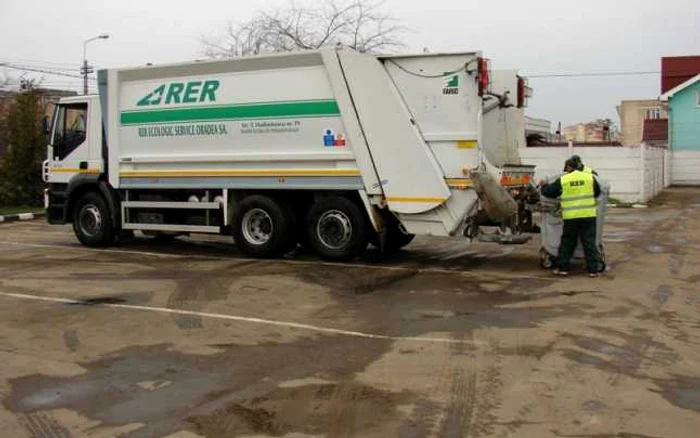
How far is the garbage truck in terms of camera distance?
10.5m

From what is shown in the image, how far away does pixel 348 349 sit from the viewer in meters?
6.61

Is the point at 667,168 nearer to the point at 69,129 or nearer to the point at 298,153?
the point at 298,153

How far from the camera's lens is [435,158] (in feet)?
34.7

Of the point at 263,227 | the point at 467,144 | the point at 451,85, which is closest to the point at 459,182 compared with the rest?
the point at 467,144

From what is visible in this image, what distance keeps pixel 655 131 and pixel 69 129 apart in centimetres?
4139

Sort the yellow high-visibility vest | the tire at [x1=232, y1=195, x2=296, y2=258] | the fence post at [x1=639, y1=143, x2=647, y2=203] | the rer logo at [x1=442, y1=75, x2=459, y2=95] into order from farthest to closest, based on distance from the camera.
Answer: the fence post at [x1=639, y1=143, x2=647, y2=203] → the tire at [x1=232, y1=195, x2=296, y2=258] → the rer logo at [x1=442, y1=75, x2=459, y2=95] → the yellow high-visibility vest

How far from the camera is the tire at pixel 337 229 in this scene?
11203mm

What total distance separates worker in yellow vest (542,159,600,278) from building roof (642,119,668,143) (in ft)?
130

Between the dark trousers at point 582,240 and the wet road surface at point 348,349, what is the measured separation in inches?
11.7

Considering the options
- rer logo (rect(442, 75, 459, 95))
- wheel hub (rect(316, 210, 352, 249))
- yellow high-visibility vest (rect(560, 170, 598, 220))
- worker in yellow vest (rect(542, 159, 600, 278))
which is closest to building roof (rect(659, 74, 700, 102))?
worker in yellow vest (rect(542, 159, 600, 278))

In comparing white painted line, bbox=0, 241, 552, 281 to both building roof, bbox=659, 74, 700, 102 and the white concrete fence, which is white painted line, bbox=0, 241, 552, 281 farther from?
building roof, bbox=659, 74, 700, 102

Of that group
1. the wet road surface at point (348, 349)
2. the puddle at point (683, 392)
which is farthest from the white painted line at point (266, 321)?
the puddle at point (683, 392)

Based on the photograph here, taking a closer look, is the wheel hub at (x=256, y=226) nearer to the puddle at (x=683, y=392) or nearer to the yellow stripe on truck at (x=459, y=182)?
the yellow stripe on truck at (x=459, y=182)

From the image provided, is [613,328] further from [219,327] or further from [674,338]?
[219,327]
